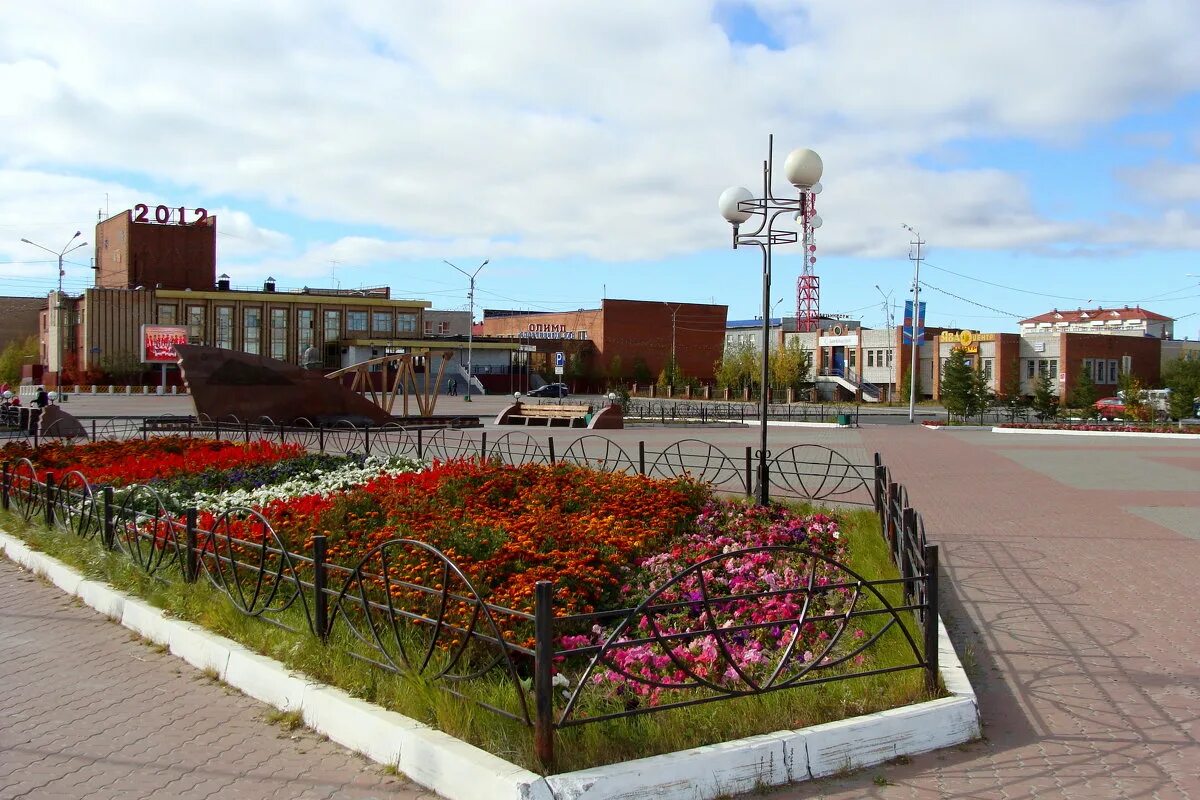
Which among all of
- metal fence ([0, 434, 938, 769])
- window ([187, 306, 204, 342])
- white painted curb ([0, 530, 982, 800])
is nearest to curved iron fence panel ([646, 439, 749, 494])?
metal fence ([0, 434, 938, 769])

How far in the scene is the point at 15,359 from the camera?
79688 mm

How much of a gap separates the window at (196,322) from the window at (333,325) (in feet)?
29.6

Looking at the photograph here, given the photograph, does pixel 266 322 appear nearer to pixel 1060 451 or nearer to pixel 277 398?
pixel 277 398

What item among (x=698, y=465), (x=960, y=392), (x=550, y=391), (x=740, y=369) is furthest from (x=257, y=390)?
(x=740, y=369)

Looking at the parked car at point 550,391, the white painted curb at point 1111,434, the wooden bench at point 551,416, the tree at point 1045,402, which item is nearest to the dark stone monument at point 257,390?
the wooden bench at point 551,416

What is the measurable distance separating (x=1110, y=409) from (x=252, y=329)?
2242 inches

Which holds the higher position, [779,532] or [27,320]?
[27,320]

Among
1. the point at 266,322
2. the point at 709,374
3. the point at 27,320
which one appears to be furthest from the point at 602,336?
the point at 27,320

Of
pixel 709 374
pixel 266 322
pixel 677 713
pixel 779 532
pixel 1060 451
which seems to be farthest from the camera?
pixel 709 374

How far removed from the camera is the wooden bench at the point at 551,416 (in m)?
33.6

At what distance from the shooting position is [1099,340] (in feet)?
219

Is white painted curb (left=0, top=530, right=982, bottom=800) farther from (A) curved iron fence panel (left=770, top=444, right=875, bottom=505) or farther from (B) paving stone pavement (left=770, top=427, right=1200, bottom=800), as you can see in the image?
(A) curved iron fence panel (left=770, top=444, right=875, bottom=505)

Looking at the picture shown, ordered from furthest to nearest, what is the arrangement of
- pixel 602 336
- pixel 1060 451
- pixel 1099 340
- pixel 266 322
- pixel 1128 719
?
pixel 602 336 → pixel 266 322 → pixel 1099 340 → pixel 1060 451 → pixel 1128 719

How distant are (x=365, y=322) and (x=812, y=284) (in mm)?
41426
